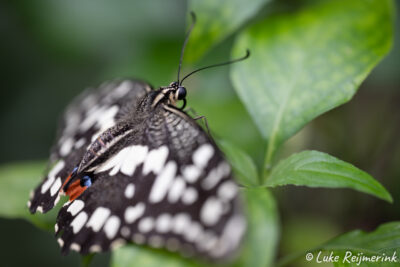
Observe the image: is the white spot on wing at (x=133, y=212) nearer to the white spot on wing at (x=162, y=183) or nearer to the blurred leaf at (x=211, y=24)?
the white spot on wing at (x=162, y=183)

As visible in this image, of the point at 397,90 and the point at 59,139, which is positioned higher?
Answer: the point at 59,139

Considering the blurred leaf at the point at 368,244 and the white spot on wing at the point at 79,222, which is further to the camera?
the white spot on wing at the point at 79,222

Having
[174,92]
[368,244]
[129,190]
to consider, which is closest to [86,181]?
[129,190]

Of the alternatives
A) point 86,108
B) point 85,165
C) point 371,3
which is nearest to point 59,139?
point 86,108

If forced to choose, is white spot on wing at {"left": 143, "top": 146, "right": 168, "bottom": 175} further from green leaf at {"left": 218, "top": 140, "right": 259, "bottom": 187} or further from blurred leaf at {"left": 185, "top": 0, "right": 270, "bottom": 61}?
blurred leaf at {"left": 185, "top": 0, "right": 270, "bottom": 61}

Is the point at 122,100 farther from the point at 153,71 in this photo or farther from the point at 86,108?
the point at 153,71

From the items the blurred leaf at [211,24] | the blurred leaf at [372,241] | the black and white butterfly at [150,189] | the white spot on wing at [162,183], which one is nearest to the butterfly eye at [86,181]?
the black and white butterfly at [150,189]

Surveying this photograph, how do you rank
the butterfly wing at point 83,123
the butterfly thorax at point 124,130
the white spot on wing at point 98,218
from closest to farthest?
1. the white spot on wing at point 98,218
2. the butterfly thorax at point 124,130
3. the butterfly wing at point 83,123
